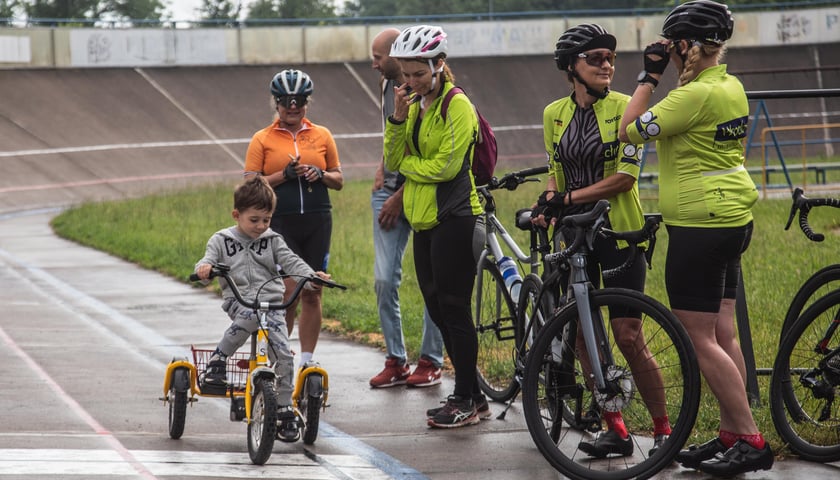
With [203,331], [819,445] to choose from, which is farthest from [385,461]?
[203,331]

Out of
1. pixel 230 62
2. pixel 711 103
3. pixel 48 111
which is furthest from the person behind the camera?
pixel 230 62

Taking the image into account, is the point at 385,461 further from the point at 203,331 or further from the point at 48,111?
the point at 48,111

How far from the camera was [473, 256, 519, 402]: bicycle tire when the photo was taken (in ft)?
24.8

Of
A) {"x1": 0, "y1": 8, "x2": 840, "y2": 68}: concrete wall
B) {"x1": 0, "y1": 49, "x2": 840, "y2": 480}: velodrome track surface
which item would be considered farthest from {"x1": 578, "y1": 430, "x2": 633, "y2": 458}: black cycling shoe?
{"x1": 0, "y1": 8, "x2": 840, "y2": 68}: concrete wall

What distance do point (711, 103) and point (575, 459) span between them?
1.82 m

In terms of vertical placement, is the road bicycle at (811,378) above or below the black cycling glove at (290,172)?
below

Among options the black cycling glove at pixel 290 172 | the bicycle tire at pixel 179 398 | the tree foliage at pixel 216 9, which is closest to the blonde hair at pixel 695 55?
the bicycle tire at pixel 179 398

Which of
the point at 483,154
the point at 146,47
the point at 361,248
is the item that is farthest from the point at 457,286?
the point at 146,47

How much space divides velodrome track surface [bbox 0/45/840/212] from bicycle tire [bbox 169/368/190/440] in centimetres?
2207

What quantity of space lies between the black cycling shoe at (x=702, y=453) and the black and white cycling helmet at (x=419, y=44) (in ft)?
8.08

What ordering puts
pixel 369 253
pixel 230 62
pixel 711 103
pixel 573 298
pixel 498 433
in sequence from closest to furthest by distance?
pixel 711 103
pixel 573 298
pixel 498 433
pixel 369 253
pixel 230 62

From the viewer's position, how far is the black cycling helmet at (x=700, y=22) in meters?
5.51

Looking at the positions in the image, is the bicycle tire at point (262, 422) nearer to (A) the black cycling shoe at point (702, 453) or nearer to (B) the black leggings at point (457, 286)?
(B) the black leggings at point (457, 286)

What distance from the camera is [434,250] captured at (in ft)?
23.2
